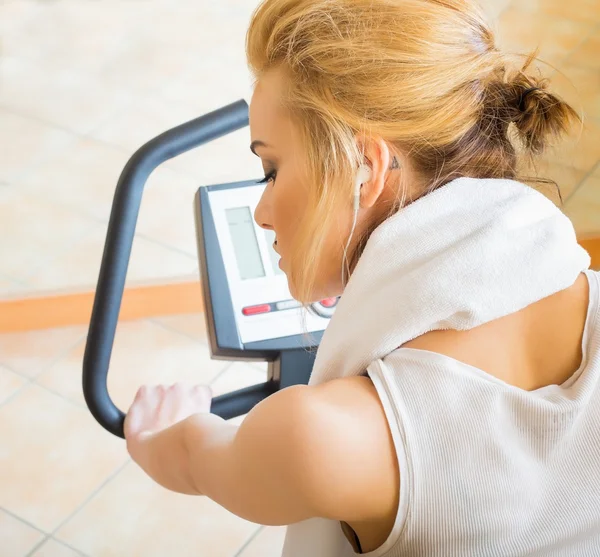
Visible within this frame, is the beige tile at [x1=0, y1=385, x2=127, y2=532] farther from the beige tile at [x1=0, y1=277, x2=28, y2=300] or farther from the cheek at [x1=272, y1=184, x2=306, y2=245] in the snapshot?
the cheek at [x1=272, y1=184, x2=306, y2=245]

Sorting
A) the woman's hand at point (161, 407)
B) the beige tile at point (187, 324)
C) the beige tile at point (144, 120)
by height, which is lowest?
the beige tile at point (187, 324)

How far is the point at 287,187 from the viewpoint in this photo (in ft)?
3.54

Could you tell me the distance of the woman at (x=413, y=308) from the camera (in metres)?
0.84

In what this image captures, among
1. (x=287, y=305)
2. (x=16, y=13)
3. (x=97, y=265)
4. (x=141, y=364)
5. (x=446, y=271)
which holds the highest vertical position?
(x=446, y=271)

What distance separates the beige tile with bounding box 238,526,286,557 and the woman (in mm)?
1104

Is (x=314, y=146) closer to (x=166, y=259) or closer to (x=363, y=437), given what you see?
(x=363, y=437)

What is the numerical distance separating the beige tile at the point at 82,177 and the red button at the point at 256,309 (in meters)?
1.77

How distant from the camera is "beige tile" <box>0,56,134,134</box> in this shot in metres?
3.39

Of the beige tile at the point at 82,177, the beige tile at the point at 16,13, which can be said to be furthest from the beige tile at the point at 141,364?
the beige tile at the point at 16,13

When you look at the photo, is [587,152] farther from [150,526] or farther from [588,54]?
[150,526]

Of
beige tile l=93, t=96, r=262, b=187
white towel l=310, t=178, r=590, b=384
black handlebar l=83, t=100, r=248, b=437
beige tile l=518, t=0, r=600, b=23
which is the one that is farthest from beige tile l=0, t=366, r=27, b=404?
beige tile l=518, t=0, r=600, b=23

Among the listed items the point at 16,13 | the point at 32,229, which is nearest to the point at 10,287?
the point at 32,229

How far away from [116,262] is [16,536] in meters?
1.30

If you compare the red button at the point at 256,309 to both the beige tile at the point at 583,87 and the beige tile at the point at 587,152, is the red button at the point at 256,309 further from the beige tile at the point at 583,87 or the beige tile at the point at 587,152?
the beige tile at the point at 583,87
